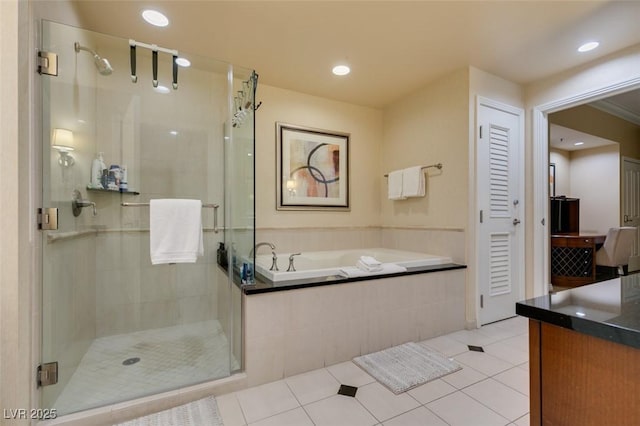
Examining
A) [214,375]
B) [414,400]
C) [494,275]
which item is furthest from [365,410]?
[494,275]

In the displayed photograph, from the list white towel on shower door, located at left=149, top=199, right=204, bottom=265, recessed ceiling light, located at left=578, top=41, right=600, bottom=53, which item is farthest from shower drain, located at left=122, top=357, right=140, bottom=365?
recessed ceiling light, located at left=578, top=41, right=600, bottom=53

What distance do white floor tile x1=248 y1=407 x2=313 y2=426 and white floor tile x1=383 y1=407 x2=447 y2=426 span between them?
0.41m

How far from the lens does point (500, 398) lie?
5.38 feet

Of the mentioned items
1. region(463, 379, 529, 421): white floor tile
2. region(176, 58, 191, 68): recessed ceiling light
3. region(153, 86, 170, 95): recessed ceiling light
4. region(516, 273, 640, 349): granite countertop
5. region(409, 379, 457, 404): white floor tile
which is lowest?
region(409, 379, 457, 404): white floor tile

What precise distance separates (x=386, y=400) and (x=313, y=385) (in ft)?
1.47

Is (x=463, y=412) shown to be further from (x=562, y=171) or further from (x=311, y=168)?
(x=562, y=171)

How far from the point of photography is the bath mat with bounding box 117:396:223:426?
1456 millimetres

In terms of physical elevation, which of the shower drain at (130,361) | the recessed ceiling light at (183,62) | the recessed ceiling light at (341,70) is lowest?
the shower drain at (130,361)

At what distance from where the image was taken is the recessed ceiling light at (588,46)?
2314mm

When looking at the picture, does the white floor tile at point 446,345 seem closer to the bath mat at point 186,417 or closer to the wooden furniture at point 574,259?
the bath mat at point 186,417

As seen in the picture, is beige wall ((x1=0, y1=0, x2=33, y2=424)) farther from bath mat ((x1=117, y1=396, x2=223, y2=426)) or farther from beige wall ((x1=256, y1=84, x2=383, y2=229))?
beige wall ((x1=256, y1=84, x2=383, y2=229))

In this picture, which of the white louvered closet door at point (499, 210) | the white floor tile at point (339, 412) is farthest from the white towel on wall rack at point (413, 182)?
the white floor tile at point (339, 412)

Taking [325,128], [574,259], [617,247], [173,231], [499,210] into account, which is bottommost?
[574,259]

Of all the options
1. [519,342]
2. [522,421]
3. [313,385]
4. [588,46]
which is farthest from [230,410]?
[588,46]
